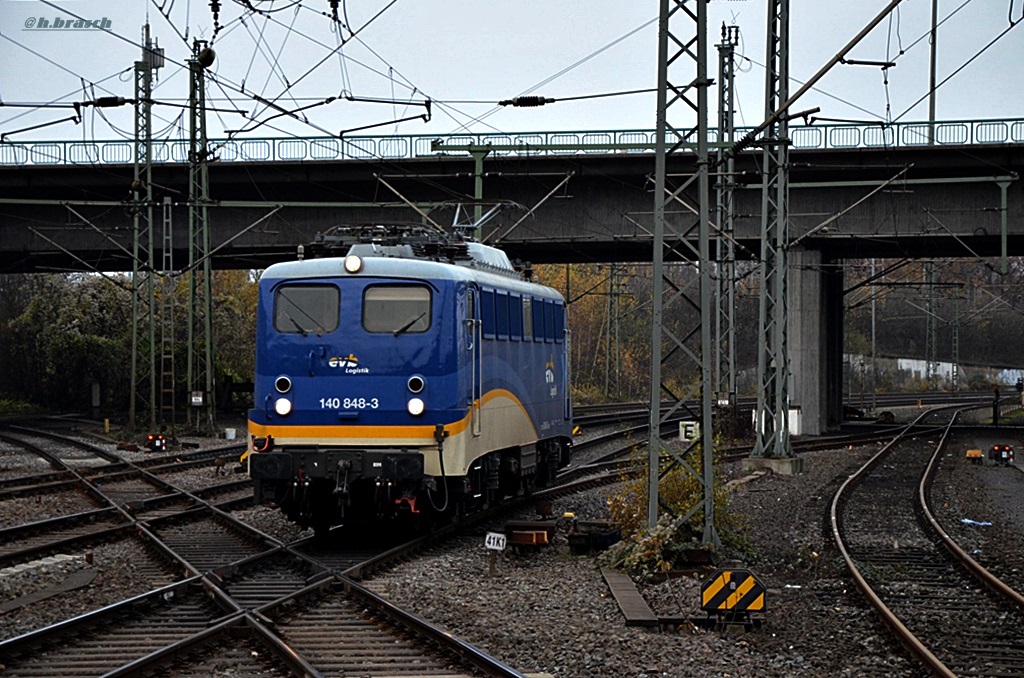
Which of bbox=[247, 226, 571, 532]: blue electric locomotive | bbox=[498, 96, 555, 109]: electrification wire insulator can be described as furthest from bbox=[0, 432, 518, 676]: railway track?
bbox=[498, 96, 555, 109]: electrification wire insulator

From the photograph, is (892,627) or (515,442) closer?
(892,627)

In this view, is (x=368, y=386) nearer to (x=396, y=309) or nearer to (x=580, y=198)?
(x=396, y=309)

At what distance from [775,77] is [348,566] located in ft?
48.8

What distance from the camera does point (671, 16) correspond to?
574 inches

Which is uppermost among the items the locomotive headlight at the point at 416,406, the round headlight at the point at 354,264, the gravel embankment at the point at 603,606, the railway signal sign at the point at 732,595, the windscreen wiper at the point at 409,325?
the round headlight at the point at 354,264

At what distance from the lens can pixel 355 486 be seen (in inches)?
609

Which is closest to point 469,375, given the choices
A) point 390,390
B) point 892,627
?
point 390,390

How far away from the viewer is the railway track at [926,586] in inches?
398

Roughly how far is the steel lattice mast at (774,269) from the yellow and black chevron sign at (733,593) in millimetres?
14418

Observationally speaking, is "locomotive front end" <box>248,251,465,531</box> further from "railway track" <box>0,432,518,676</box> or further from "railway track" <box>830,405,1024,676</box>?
"railway track" <box>830,405,1024,676</box>

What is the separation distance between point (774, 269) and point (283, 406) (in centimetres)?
1375

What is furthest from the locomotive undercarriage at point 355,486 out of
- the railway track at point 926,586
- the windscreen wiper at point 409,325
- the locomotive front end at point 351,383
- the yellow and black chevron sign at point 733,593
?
the yellow and black chevron sign at point 733,593

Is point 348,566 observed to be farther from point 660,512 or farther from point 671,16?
point 671,16

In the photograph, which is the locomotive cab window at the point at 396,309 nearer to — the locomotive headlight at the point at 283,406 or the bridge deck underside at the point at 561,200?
the locomotive headlight at the point at 283,406
